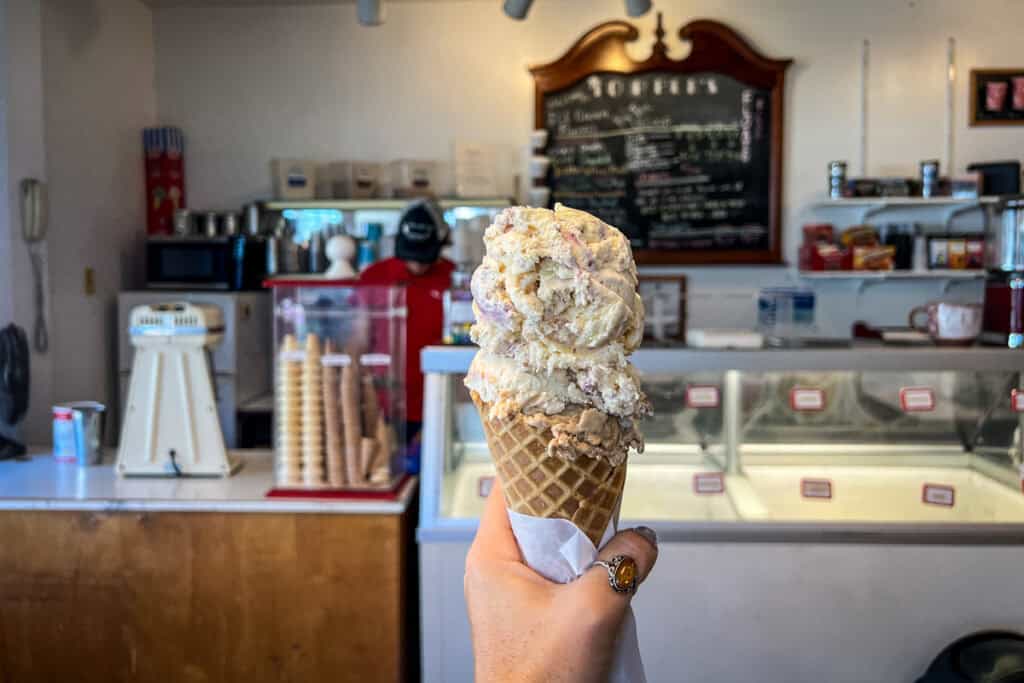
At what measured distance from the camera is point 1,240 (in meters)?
3.60

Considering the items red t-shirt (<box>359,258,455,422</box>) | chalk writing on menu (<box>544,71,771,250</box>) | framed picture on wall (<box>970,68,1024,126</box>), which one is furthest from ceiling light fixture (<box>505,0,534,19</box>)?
framed picture on wall (<box>970,68,1024,126</box>)

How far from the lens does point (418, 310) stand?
3539 millimetres

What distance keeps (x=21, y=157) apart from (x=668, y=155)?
3481 mm

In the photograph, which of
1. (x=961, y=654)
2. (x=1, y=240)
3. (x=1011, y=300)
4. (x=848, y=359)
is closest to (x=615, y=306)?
(x=848, y=359)

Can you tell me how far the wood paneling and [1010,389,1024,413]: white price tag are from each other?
183cm

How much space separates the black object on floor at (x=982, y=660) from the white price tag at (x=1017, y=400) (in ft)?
2.05

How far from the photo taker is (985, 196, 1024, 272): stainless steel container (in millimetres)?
2352

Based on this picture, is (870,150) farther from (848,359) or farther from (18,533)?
(18,533)

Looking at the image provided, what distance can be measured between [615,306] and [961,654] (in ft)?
5.52

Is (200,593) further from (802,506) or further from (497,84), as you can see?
(497,84)

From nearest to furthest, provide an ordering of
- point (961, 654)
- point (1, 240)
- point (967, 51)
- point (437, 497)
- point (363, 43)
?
point (961, 654) → point (437, 497) → point (1, 240) → point (967, 51) → point (363, 43)

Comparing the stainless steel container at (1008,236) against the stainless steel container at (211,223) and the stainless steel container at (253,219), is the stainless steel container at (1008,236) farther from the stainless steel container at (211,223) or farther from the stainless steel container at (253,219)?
the stainless steel container at (211,223)

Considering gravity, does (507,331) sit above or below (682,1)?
below

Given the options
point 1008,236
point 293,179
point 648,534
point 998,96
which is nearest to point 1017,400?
point 1008,236
